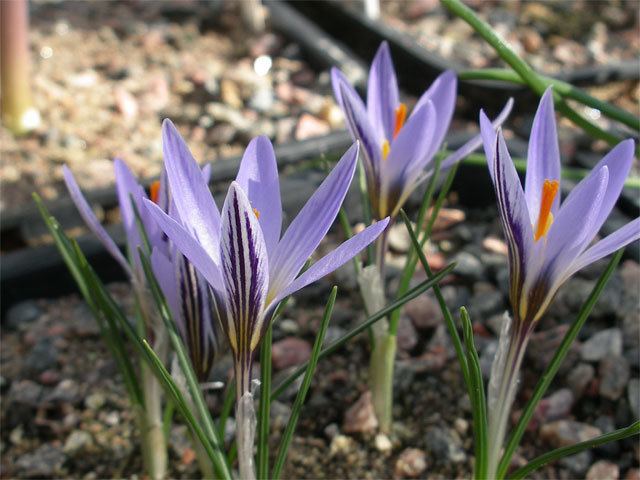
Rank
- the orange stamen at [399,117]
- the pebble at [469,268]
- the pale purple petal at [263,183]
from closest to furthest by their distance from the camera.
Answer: the pale purple petal at [263,183] < the orange stamen at [399,117] < the pebble at [469,268]

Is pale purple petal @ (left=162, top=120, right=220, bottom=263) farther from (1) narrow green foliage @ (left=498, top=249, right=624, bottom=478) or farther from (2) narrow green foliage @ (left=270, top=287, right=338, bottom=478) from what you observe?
(1) narrow green foliage @ (left=498, top=249, right=624, bottom=478)

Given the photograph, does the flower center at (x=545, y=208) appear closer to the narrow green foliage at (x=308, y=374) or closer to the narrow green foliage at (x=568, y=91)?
the narrow green foliage at (x=308, y=374)

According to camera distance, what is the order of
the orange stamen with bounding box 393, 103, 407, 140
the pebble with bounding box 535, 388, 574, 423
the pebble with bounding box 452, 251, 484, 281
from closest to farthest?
the orange stamen with bounding box 393, 103, 407, 140 → the pebble with bounding box 535, 388, 574, 423 → the pebble with bounding box 452, 251, 484, 281

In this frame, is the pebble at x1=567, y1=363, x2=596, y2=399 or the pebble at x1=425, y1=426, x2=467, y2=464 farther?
the pebble at x1=567, y1=363, x2=596, y2=399

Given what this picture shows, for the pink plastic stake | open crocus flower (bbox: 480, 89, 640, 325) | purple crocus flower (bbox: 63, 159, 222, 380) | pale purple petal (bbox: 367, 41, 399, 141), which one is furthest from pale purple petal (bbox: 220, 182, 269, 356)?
the pink plastic stake

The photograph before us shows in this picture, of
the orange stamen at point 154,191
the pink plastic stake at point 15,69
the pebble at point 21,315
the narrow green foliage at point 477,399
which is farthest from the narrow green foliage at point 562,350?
the pink plastic stake at point 15,69

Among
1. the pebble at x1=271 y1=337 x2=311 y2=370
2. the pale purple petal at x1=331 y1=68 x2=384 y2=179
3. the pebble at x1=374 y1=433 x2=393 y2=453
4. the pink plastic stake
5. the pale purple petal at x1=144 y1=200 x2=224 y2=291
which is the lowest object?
the pebble at x1=374 y1=433 x2=393 y2=453

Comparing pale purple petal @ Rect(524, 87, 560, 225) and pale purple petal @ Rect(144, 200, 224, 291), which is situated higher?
pale purple petal @ Rect(524, 87, 560, 225)
